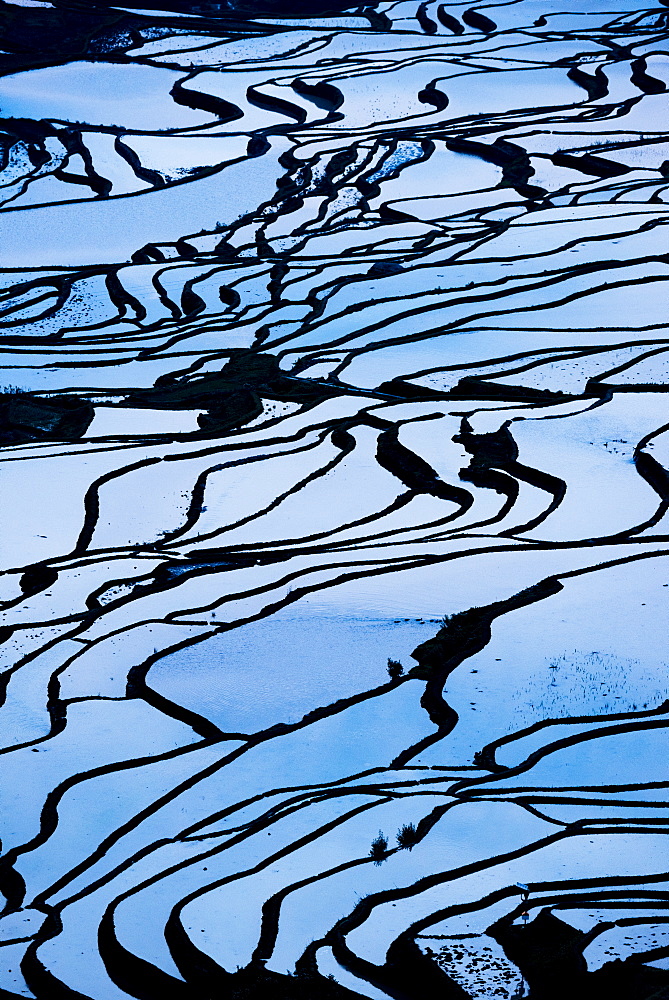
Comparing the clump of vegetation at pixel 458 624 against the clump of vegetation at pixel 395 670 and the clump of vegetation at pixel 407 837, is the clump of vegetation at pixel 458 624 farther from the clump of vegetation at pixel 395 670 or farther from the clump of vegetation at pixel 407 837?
the clump of vegetation at pixel 407 837

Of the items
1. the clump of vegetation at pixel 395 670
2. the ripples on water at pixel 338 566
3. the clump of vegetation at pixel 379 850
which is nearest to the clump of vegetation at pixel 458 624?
the ripples on water at pixel 338 566

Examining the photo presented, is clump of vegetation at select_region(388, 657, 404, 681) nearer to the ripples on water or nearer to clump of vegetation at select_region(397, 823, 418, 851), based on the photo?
the ripples on water

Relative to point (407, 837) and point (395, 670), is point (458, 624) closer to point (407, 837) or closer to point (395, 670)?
point (395, 670)

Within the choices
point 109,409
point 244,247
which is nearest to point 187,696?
point 109,409

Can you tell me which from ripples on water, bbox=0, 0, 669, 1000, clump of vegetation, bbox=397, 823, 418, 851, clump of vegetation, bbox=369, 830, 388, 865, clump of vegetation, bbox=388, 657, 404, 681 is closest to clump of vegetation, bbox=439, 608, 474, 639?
ripples on water, bbox=0, 0, 669, 1000

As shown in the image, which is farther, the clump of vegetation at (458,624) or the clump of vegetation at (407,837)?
the clump of vegetation at (458,624)

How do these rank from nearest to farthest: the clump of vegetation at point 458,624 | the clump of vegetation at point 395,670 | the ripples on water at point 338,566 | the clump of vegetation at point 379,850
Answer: the ripples on water at point 338,566 → the clump of vegetation at point 379,850 → the clump of vegetation at point 395,670 → the clump of vegetation at point 458,624

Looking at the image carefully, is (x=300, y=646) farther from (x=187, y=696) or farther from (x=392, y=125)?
(x=392, y=125)
